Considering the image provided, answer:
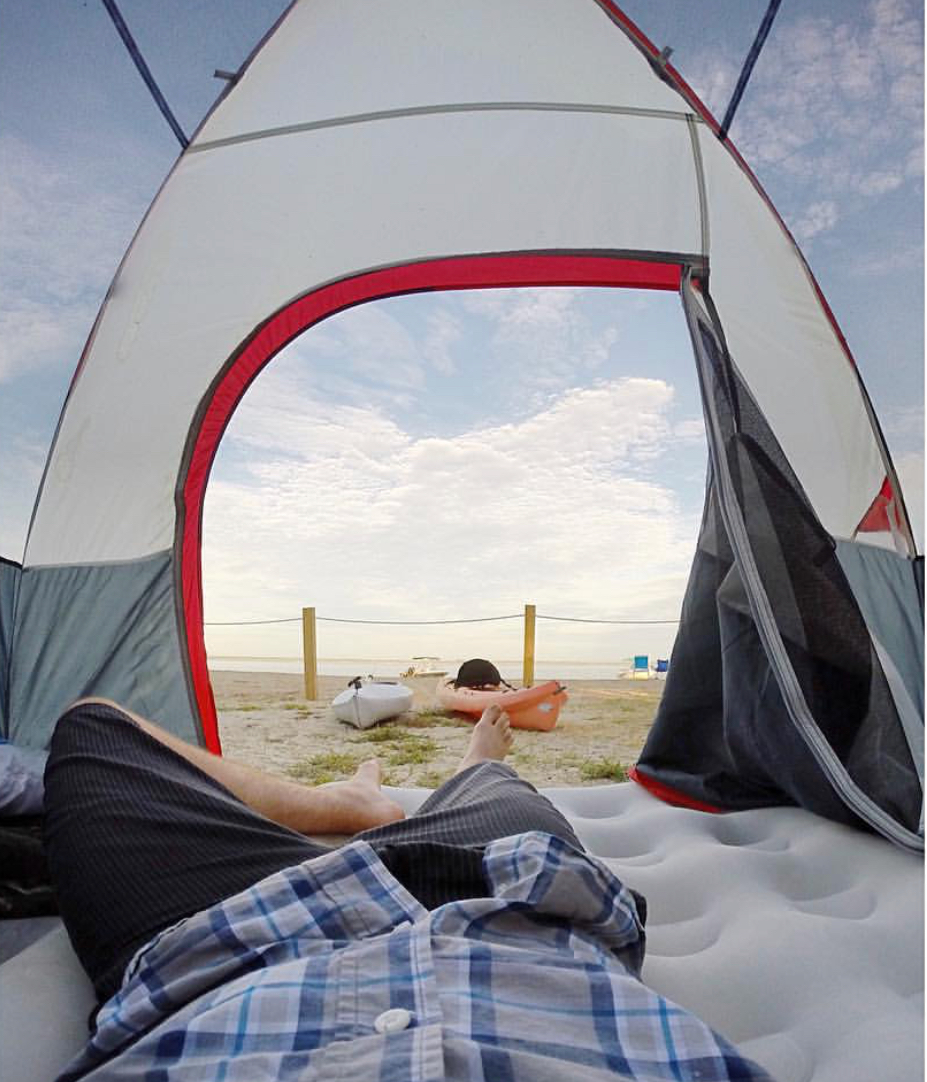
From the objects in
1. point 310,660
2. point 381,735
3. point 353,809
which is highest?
point 353,809

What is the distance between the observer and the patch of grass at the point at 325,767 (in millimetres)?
3123

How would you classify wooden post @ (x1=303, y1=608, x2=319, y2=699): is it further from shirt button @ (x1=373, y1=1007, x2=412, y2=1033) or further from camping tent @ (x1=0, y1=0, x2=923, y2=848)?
shirt button @ (x1=373, y1=1007, x2=412, y2=1033)

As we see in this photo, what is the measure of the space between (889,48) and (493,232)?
2.99 feet

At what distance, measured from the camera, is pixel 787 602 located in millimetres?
1573

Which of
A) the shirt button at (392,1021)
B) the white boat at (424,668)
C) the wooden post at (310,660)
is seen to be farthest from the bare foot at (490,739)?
the white boat at (424,668)

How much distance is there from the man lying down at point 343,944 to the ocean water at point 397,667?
14.2ft

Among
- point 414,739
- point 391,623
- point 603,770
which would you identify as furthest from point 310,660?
point 603,770

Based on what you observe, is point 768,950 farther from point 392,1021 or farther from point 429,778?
point 429,778

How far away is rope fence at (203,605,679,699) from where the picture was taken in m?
5.20

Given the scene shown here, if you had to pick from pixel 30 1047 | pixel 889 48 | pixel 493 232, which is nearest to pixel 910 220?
pixel 889 48

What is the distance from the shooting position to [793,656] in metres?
1.55

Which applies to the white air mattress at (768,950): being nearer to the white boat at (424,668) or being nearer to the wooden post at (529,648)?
the wooden post at (529,648)

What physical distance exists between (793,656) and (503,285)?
3.63 feet

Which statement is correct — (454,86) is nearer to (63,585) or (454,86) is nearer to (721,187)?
(721,187)
